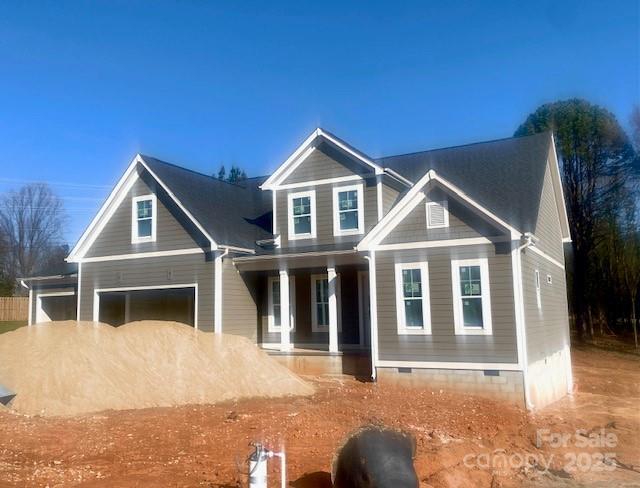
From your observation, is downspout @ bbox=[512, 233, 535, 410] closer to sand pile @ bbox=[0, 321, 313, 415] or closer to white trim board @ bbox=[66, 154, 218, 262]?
sand pile @ bbox=[0, 321, 313, 415]

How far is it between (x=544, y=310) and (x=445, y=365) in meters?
4.05

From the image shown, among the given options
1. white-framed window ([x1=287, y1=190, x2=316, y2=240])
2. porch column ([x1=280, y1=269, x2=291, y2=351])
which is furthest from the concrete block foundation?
white-framed window ([x1=287, y1=190, x2=316, y2=240])

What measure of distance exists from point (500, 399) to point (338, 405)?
406cm

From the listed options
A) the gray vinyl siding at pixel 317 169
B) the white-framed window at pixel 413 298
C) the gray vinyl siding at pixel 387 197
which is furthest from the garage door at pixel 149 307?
the white-framed window at pixel 413 298

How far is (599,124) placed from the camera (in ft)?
104

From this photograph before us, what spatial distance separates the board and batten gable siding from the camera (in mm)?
17975

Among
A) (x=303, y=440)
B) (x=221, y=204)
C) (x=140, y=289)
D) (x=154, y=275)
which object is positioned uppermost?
(x=221, y=204)

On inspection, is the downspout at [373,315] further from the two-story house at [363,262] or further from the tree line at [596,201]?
the tree line at [596,201]

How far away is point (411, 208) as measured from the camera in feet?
48.7

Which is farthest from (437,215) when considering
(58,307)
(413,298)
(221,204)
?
(58,307)

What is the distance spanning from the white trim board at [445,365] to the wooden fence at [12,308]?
32.1 metres

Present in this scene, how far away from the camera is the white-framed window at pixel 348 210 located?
17469 mm

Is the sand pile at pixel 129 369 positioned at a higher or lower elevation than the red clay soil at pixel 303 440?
higher

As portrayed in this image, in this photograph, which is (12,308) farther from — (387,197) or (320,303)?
(387,197)
